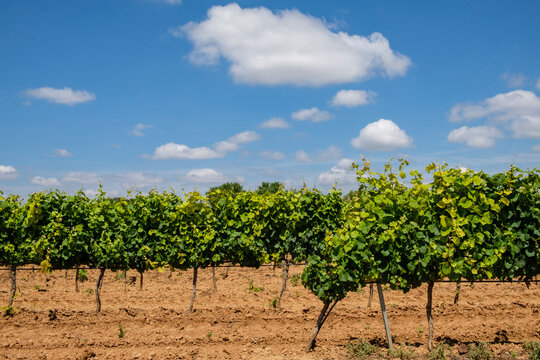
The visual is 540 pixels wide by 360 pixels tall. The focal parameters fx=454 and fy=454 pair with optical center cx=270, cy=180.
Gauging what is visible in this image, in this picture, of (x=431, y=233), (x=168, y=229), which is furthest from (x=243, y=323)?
(x=431, y=233)

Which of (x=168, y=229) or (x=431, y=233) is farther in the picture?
(x=168, y=229)

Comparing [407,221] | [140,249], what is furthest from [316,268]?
[140,249]

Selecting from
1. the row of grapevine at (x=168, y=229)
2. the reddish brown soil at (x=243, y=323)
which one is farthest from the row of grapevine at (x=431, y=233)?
the row of grapevine at (x=168, y=229)

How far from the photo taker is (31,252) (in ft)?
38.3

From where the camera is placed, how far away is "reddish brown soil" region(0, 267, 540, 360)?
7902 millimetres

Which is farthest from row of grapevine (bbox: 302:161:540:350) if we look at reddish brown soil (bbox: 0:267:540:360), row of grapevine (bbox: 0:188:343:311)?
row of grapevine (bbox: 0:188:343:311)

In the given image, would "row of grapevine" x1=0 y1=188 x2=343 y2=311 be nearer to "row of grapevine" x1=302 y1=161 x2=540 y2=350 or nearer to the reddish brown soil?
the reddish brown soil

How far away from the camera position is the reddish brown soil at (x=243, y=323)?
790 centimetres

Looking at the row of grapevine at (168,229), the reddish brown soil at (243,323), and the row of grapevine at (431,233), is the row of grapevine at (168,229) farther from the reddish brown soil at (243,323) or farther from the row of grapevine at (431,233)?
the row of grapevine at (431,233)

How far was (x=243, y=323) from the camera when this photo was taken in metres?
9.66

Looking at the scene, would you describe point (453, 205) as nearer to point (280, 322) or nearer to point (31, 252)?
point (280, 322)

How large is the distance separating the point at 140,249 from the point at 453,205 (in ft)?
24.6

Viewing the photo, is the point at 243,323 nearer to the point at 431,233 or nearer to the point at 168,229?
the point at 168,229

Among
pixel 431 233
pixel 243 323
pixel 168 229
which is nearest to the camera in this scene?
pixel 431 233
